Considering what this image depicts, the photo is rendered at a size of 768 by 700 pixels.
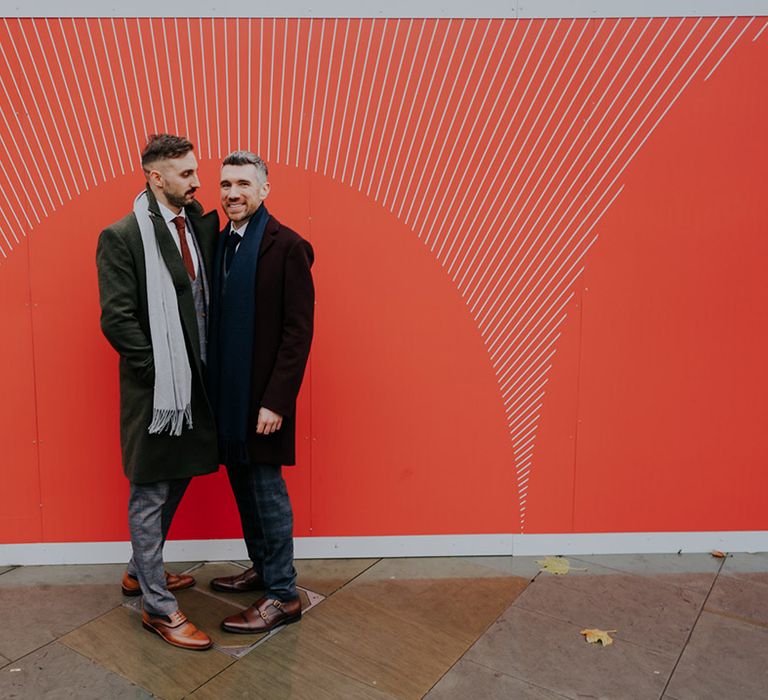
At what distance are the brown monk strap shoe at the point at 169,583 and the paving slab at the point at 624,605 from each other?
1633 millimetres

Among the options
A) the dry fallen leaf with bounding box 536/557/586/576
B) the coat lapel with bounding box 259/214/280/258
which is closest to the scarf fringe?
the coat lapel with bounding box 259/214/280/258

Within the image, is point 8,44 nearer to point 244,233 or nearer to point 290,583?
point 244,233

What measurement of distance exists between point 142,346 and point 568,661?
7.20ft

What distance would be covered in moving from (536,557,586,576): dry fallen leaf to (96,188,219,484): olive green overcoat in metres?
1.90

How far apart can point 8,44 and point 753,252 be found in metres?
3.94

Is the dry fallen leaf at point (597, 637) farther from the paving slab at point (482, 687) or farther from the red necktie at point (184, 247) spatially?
the red necktie at point (184, 247)

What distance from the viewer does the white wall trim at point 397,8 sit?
365cm

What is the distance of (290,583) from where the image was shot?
3.42m

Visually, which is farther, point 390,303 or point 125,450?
point 390,303

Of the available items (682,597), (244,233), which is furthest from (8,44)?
(682,597)

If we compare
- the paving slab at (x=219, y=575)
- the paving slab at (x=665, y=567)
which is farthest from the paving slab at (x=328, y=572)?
the paving slab at (x=665, y=567)

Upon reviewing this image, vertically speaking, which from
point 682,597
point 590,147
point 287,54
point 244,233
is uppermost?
point 287,54

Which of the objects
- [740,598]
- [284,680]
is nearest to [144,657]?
[284,680]

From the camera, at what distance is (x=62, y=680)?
297 cm
